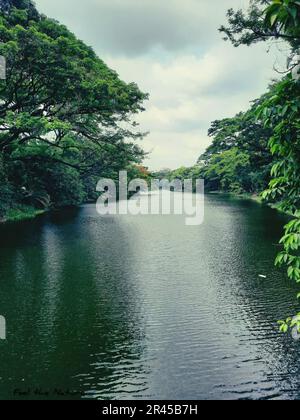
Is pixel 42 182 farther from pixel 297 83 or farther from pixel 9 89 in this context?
pixel 297 83

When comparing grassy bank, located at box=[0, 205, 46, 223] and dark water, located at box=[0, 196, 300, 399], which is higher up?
grassy bank, located at box=[0, 205, 46, 223]

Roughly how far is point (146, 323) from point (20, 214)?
24073 mm

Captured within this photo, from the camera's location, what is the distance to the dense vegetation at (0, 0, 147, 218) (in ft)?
64.4

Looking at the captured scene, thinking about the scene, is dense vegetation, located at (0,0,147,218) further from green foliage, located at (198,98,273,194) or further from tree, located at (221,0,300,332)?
tree, located at (221,0,300,332)

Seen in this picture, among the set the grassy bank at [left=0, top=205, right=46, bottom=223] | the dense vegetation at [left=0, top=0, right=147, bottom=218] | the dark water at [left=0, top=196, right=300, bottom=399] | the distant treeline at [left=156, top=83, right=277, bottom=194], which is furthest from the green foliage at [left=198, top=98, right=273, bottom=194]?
the grassy bank at [left=0, top=205, right=46, bottom=223]

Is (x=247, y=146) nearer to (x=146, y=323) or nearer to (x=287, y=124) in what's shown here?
(x=146, y=323)

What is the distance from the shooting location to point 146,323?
346 inches

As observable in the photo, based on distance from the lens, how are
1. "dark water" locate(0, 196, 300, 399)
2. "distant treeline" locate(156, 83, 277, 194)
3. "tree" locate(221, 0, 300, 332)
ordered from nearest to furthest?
1. "tree" locate(221, 0, 300, 332)
2. "dark water" locate(0, 196, 300, 399)
3. "distant treeline" locate(156, 83, 277, 194)

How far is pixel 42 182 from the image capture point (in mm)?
36812

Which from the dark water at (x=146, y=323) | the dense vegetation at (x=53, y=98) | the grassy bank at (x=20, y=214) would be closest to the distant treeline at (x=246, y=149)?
the dark water at (x=146, y=323)

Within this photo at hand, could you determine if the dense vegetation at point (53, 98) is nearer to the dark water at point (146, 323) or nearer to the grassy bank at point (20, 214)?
the grassy bank at point (20, 214)

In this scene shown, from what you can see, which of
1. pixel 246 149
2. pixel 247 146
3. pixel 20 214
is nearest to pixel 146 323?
pixel 20 214

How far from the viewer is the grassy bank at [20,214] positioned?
28.3 m

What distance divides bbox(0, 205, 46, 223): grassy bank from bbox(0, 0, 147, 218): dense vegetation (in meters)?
0.26
